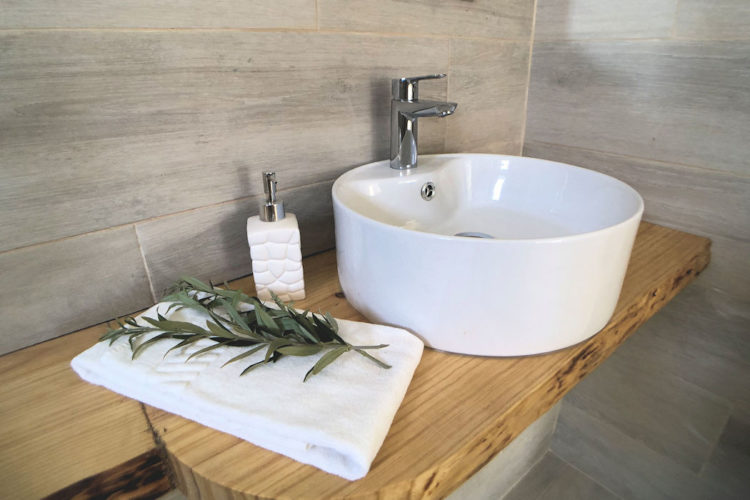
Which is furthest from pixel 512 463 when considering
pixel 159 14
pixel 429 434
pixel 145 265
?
pixel 159 14

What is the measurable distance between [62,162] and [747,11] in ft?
3.70

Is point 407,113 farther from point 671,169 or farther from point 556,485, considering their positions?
point 556,485

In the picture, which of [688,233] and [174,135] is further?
[688,233]

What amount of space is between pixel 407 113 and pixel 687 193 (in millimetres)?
622

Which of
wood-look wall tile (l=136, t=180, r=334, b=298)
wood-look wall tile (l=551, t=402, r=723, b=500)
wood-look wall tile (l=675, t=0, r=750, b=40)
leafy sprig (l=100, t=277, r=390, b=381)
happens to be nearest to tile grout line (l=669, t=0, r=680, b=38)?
wood-look wall tile (l=675, t=0, r=750, b=40)

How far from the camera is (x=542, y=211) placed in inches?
36.3

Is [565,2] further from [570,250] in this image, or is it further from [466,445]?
[466,445]

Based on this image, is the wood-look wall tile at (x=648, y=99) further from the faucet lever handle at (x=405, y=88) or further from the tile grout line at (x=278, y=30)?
the faucet lever handle at (x=405, y=88)

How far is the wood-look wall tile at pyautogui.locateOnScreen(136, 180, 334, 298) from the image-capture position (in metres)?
0.73

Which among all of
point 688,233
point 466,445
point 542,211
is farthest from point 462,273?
point 688,233

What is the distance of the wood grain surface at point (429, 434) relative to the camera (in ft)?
1.44

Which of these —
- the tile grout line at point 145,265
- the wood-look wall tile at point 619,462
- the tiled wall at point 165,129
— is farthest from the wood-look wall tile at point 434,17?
the wood-look wall tile at point 619,462

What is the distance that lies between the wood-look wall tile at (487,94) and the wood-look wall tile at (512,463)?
2.32ft

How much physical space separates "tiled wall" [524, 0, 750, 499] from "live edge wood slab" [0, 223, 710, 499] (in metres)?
0.50
